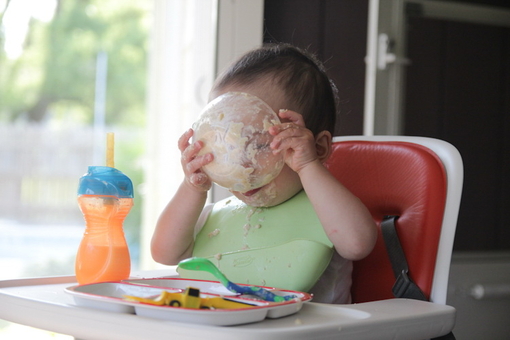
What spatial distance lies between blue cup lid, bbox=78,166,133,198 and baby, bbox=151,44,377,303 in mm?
119

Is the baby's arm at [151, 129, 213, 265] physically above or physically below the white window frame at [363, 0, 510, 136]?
below

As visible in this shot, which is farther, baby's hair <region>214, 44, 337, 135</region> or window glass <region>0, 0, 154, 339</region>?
window glass <region>0, 0, 154, 339</region>

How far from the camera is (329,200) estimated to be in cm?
101

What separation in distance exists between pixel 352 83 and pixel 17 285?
1724mm

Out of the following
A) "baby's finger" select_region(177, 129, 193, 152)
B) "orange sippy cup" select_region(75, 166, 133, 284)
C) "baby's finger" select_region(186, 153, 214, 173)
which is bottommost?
"orange sippy cup" select_region(75, 166, 133, 284)

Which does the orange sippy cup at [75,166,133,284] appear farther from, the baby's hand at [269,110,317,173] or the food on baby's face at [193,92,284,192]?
the baby's hand at [269,110,317,173]

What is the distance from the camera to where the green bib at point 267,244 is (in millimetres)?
983

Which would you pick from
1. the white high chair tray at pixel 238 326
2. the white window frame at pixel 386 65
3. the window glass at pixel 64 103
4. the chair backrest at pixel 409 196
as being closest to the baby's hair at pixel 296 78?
the chair backrest at pixel 409 196

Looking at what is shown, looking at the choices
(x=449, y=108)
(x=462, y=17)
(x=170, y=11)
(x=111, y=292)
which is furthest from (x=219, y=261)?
(x=170, y=11)

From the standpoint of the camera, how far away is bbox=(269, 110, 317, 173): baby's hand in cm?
97

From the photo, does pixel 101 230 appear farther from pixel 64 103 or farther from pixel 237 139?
pixel 64 103

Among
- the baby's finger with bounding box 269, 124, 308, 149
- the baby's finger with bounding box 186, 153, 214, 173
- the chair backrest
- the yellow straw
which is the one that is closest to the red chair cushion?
the chair backrest

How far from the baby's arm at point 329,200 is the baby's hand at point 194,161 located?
0.14 meters

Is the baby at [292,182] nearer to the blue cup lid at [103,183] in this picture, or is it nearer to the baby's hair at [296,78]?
the baby's hair at [296,78]
